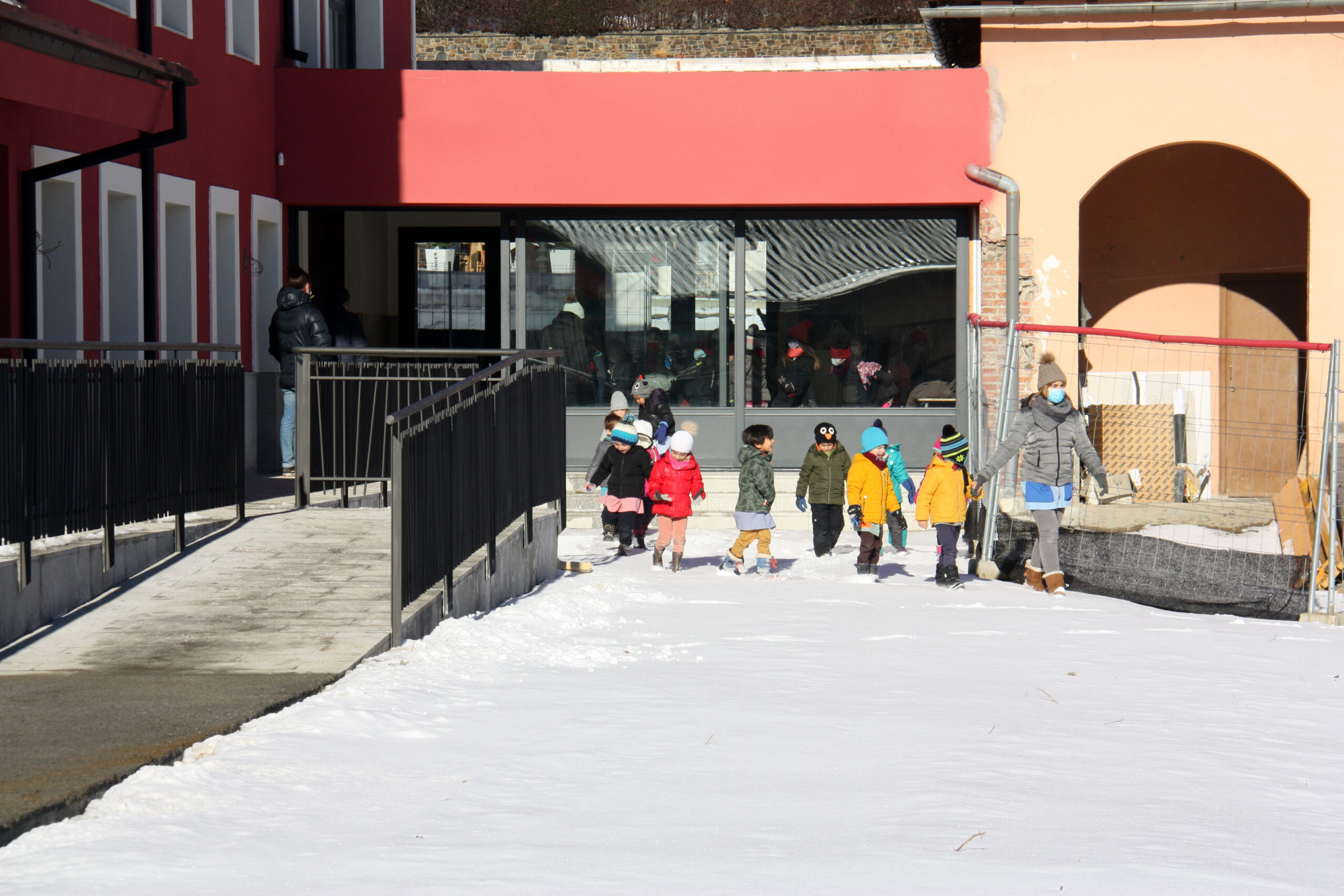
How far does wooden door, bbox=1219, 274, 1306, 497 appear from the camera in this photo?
55.2 ft

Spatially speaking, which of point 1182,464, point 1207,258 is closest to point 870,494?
point 1182,464

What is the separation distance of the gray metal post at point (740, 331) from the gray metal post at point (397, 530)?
10.2m

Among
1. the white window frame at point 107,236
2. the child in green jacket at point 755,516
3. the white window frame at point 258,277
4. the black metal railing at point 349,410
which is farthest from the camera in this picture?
the white window frame at point 258,277

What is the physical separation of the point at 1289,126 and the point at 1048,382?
6.89 meters

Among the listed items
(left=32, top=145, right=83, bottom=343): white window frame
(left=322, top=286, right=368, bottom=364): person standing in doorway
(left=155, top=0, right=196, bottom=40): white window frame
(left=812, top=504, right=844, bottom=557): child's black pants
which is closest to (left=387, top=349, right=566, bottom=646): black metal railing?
(left=812, top=504, right=844, bottom=557): child's black pants

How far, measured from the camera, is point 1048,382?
37.3 feet

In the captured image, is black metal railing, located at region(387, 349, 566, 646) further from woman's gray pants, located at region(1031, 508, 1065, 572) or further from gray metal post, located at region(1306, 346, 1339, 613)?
gray metal post, located at region(1306, 346, 1339, 613)

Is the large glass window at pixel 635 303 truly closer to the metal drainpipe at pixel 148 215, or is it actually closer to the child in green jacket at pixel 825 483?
the child in green jacket at pixel 825 483

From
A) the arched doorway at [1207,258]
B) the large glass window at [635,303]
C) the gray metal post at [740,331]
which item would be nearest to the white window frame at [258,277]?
the large glass window at [635,303]

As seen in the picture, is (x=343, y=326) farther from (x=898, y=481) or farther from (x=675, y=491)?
(x=898, y=481)

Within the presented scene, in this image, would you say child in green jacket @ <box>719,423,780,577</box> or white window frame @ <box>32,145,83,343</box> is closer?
white window frame @ <box>32,145,83,343</box>

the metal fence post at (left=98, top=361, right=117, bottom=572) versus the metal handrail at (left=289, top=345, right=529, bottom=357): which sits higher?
the metal handrail at (left=289, top=345, right=529, bottom=357)

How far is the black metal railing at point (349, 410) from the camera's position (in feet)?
36.8

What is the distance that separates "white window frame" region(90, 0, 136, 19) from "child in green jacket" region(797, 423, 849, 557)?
6716 mm
